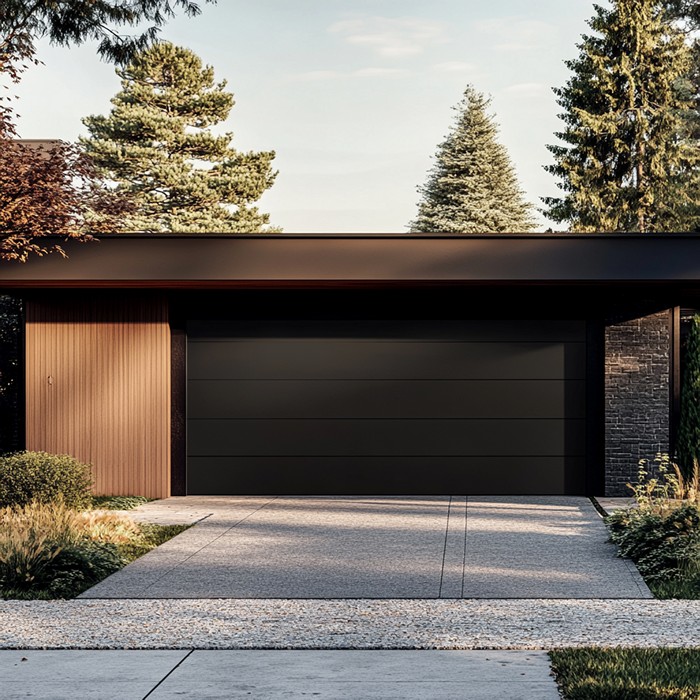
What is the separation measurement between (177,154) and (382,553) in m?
32.7

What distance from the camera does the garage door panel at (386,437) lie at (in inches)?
577

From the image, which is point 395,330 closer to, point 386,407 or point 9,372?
point 386,407

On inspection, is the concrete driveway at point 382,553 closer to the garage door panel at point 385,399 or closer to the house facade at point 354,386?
the house facade at point 354,386

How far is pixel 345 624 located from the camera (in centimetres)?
693

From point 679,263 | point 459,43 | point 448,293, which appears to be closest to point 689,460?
point 679,263

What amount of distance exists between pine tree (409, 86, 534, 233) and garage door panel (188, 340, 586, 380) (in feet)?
98.6

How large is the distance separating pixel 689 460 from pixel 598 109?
2440 centimetres

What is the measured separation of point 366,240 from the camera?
13.6 m

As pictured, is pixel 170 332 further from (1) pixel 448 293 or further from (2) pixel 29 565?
(2) pixel 29 565

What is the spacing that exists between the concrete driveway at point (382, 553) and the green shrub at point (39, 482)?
3.26 ft

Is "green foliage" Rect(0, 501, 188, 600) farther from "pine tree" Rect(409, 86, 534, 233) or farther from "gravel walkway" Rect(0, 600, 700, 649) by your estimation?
"pine tree" Rect(409, 86, 534, 233)

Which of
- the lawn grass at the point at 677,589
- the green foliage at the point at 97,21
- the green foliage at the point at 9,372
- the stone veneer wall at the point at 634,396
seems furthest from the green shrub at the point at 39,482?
the stone veneer wall at the point at 634,396

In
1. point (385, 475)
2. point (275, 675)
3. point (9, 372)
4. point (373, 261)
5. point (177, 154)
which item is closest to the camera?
point (275, 675)

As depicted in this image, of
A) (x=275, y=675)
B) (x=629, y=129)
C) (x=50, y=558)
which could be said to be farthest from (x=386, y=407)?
(x=629, y=129)
